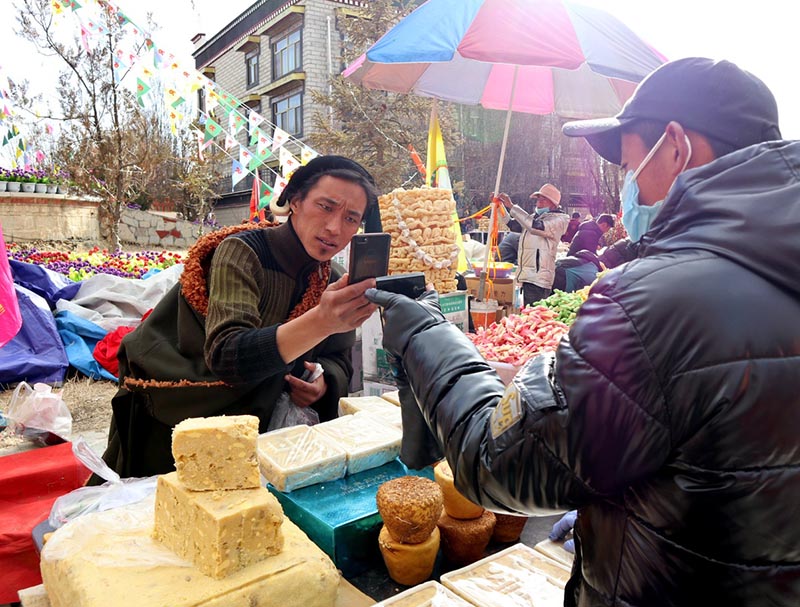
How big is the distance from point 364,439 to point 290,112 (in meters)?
23.1

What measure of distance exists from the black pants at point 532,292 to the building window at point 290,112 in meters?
17.7

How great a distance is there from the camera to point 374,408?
85.8 inches

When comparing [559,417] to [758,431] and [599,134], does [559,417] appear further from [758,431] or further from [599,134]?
[599,134]

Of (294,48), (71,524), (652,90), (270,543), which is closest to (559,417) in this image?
(652,90)

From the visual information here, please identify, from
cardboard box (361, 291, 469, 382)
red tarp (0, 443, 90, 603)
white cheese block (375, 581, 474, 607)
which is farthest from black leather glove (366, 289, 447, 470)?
red tarp (0, 443, 90, 603)

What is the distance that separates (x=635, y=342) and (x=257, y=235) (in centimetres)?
166

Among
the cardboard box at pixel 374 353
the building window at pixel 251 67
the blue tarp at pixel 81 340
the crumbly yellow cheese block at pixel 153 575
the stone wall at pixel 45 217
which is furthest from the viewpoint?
the building window at pixel 251 67

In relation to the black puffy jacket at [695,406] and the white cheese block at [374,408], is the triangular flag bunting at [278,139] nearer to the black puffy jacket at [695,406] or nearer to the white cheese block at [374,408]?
the white cheese block at [374,408]

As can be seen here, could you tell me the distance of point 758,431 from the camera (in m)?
0.68

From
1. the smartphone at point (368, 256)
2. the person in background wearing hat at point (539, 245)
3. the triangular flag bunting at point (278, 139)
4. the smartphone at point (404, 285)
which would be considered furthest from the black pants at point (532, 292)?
the smartphone at point (404, 285)

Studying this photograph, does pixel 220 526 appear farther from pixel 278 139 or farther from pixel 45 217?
pixel 45 217

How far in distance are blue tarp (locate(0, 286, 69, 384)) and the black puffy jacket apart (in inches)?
231

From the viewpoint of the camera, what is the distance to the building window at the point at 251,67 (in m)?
24.6

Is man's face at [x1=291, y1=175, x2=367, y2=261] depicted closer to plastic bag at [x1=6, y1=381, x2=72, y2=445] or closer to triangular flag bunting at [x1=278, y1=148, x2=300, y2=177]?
plastic bag at [x1=6, y1=381, x2=72, y2=445]
